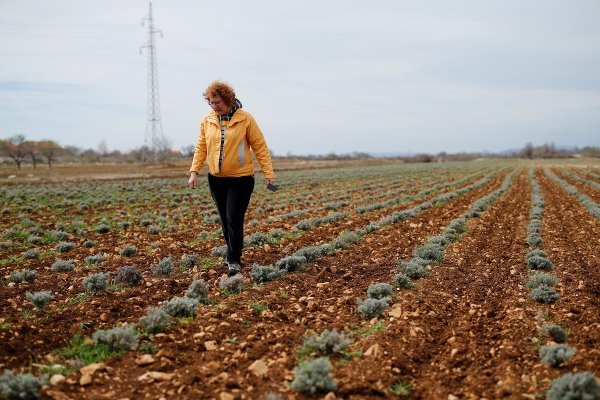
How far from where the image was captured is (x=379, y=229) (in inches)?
483

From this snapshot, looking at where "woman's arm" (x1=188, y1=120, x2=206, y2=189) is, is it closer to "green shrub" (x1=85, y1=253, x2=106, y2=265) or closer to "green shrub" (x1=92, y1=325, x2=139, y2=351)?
"green shrub" (x1=85, y1=253, x2=106, y2=265)

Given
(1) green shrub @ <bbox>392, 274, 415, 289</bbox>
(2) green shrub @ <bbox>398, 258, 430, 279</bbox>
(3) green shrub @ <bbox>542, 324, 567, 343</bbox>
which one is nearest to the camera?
(3) green shrub @ <bbox>542, 324, 567, 343</bbox>

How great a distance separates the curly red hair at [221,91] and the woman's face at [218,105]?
0.14 ft

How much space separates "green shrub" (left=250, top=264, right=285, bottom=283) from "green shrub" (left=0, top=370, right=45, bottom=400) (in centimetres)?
372

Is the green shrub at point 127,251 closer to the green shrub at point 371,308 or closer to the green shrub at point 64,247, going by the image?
the green shrub at point 64,247

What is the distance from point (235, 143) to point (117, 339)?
332 cm

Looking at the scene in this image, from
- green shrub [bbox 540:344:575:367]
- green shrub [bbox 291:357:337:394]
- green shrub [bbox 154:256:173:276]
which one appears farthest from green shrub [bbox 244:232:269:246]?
green shrub [bbox 540:344:575:367]

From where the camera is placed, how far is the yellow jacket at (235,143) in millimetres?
6758

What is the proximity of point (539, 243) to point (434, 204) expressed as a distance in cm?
821

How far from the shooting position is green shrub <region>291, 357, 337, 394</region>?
373 cm

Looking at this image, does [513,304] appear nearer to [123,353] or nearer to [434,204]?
[123,353]

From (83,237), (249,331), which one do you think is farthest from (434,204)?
(249,331)

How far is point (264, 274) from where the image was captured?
7.12m

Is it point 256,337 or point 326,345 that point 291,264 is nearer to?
point 256,337
